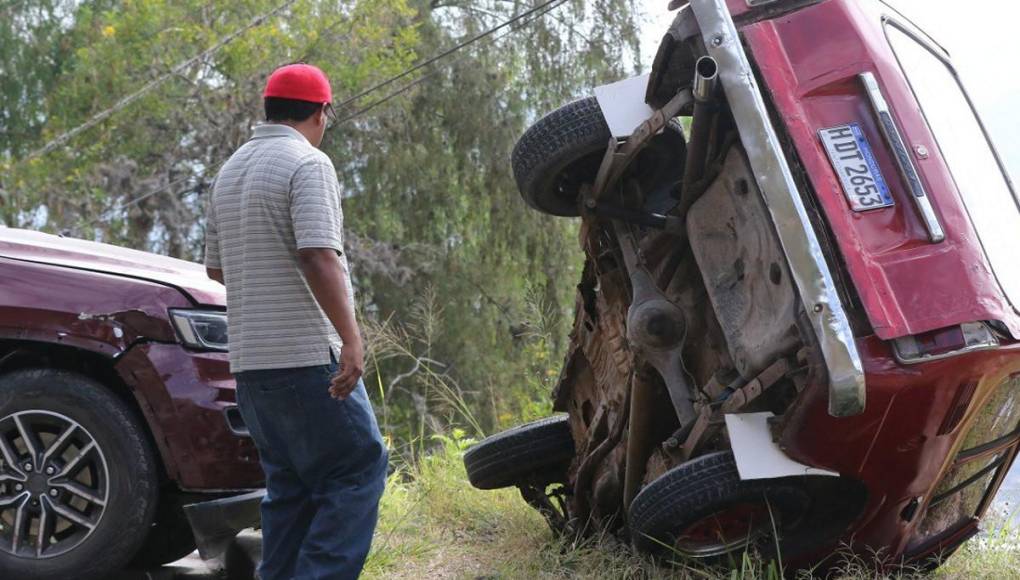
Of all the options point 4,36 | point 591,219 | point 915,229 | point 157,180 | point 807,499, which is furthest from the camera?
point 4,36

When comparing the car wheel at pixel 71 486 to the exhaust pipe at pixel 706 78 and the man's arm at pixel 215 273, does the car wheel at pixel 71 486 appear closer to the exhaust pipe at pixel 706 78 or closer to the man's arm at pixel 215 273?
the man's arm at pixel 215 273

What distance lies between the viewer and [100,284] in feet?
14.5

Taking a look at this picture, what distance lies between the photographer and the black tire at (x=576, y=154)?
4.50 m

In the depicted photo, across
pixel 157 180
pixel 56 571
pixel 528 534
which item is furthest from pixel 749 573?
pixel 157 180

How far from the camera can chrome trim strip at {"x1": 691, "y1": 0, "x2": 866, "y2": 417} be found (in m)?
3.46

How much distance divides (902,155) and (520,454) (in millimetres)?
2118

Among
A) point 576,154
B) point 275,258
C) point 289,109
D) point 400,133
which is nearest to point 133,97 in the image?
point 400,133

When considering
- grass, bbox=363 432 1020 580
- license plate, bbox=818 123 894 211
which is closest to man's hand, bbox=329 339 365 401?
grass, bbox=363 432 1020 580

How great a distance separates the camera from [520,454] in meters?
5.26

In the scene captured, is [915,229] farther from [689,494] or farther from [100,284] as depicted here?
[100,284]

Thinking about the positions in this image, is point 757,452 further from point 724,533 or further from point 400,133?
point 400,133

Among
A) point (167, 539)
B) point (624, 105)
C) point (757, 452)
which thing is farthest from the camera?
point (167, 539)

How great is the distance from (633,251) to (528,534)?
1.68 m

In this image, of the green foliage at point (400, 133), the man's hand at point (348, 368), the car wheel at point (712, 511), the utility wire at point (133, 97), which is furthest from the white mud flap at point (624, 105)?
the green foliage at point (400, 133)
